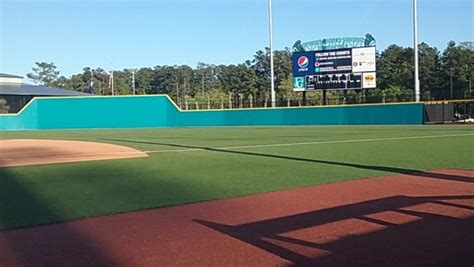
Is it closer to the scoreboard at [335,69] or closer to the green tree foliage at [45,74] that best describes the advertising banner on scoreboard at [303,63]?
the scoreboard at [335,69]

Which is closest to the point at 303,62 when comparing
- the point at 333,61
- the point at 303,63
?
the point at 303,63

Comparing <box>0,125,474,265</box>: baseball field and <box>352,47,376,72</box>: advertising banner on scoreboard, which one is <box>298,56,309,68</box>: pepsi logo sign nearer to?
<box>352,47,376,72</box>: advertising banner on scoreboard

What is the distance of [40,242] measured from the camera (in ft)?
20.3

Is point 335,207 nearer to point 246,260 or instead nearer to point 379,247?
point 379,247

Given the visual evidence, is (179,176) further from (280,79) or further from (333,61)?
(280,79)

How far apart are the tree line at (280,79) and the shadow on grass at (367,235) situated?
41.2 meters

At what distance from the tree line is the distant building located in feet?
56.5

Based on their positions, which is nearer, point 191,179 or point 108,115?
point 191,179

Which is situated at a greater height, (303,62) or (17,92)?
(303,62)

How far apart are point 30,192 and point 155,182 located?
2.39 m

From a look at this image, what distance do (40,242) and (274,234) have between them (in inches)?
102

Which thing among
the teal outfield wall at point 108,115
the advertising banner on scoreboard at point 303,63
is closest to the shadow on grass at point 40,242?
the advertising banner on scoreboard at point 303,63

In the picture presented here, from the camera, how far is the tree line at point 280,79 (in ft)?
199

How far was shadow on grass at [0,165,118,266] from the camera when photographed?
5.36 meters
